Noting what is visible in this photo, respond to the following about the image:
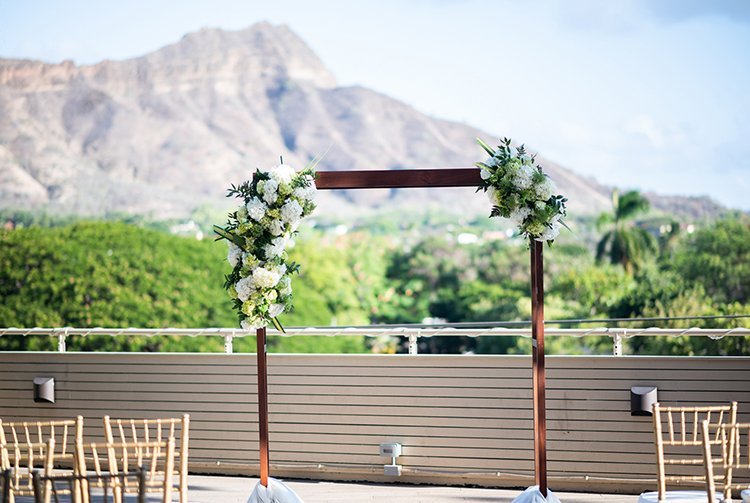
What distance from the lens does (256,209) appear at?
5777mm

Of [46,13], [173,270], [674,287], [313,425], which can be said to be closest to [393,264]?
[173,270]

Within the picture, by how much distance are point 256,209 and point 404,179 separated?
0.92 m

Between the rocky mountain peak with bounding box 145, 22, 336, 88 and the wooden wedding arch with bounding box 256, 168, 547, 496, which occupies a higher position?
the rocky mountain peak with bounding box 145, 22, 336, 88

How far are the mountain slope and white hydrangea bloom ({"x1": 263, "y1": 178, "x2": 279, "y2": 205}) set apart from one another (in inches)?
2215

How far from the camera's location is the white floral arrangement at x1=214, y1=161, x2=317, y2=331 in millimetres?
5812

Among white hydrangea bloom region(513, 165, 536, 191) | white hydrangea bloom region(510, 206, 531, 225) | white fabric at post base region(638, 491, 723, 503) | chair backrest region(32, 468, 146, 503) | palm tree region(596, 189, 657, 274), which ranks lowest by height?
white fabric at post base region(638, 491, 723, 503)

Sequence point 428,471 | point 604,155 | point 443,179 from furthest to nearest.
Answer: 1. point 604,155
2. point 428,471
3. point 443,179

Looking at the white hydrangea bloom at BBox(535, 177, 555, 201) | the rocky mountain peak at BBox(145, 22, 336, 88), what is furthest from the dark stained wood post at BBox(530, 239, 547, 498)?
the rocky mountain peak at BBox(145, 22, 336, 88)

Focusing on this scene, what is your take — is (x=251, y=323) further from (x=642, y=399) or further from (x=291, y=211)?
(x=642, y=399)

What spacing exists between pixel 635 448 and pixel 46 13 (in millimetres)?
59604

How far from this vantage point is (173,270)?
5112 centimetres

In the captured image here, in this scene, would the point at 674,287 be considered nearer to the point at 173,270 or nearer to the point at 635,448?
the point at 173,270

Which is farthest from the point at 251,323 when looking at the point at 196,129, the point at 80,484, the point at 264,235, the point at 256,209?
the point at 196,129

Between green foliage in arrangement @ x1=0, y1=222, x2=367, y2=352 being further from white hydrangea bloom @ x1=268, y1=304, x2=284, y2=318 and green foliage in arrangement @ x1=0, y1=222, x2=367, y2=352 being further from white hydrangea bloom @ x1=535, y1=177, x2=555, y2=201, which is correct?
white hydrangea bloom @ x1=535, y1=177, x2=555, y2=201
